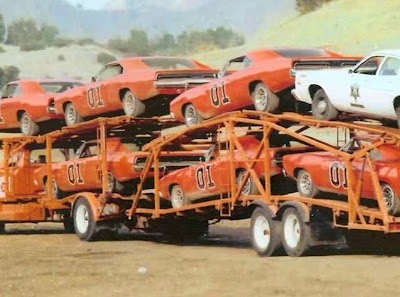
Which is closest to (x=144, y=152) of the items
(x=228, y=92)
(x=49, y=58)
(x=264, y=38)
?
(x=228, y=92)

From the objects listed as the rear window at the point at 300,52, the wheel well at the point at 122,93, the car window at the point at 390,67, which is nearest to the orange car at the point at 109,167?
the wheel well at the point at 122,93

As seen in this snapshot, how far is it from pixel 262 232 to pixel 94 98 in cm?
582

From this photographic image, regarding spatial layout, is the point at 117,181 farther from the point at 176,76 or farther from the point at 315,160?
the point at 315,160

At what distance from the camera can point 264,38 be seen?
7044cm

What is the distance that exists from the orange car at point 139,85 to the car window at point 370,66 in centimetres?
465

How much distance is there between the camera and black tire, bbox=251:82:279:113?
1697 cm

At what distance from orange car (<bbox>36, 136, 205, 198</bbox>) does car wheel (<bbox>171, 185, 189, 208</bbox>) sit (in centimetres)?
90

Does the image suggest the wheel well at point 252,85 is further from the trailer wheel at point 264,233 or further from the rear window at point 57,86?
the rear window at point 57,86

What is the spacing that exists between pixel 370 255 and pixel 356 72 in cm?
264

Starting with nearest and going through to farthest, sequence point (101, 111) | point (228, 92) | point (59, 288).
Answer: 1. point (59, 288)
2. point (228, 92)
3. point (101, 111)

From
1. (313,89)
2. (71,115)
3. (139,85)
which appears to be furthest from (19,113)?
(313,89)

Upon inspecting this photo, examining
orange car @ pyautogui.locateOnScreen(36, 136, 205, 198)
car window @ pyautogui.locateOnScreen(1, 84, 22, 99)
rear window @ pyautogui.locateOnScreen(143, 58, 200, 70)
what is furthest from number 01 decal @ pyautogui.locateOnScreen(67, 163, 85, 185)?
car window @ pyautogui.locateOnScreen(1, 84, 22, 99)

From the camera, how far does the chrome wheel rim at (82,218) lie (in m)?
20.8

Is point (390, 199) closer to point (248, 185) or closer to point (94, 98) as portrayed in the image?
point (248, 185)
